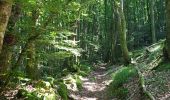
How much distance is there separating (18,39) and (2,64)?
4.00 ft

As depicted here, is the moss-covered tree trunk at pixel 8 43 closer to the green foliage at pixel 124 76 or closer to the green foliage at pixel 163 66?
the green foliage at pixel 124 76

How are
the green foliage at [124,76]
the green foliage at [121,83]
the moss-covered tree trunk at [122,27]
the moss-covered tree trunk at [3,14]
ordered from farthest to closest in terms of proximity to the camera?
the moss-covered tree trunk at [122,27]
the green foliage at [124,76]
the green foliage at [121,83]
the moss-covered tree trunk at [3,14]

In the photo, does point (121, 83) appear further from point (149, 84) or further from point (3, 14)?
point (3, 14)

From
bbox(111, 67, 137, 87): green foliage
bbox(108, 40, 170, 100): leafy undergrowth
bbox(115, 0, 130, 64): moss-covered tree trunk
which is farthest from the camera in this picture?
bbox(115, 0, 130, 64): moss-covered tree trunk

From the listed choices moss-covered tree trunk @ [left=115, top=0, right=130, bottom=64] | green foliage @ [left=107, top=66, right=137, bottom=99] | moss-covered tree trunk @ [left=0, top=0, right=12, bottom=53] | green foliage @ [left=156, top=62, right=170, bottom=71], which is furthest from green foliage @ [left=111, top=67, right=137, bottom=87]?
moss-covered tree trunk @ [left=0, top=0, right=12, bottom=53]

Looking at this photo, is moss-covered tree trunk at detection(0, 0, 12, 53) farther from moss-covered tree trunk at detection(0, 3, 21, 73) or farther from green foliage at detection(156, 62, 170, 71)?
green foliage at detection(156, 62, 170, 71)

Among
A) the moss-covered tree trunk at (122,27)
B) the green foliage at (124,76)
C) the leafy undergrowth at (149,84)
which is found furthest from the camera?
the moss-covered tree trunk at (122,27)

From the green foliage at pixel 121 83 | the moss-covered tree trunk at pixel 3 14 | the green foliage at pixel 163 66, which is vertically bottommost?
the green foliage at pixel 121 83

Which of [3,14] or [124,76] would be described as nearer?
[3,14]

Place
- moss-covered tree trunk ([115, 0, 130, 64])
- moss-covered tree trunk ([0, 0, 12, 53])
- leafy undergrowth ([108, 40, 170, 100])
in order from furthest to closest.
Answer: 1. moss-covered tree trunk ([115, 0, 130, 64])
2. leafy undergrowth ([108, 40, 170, 100])
3. moss-covered tree trunk ([0, 0, 12, 53])

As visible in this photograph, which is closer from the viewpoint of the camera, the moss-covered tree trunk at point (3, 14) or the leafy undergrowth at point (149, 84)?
the moss-covered tree trunk at point (3, 14)

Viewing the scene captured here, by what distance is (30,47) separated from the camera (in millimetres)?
10445

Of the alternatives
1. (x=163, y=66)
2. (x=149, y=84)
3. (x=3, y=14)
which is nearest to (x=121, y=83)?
(x=163, y=66)

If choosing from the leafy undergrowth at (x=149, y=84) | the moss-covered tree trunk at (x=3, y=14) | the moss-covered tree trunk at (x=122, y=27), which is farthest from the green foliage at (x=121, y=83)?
the moss-covered tree trunk at (x=3, y=14)
